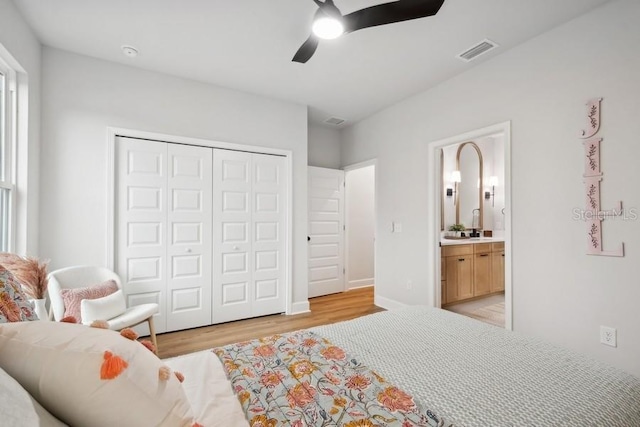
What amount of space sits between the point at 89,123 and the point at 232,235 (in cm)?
181

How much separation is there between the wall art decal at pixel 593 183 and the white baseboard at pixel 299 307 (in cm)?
304

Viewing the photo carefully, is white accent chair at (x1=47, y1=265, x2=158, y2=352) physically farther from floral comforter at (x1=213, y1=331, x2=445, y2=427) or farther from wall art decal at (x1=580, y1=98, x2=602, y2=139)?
wall art decal at (x1=580, y1=98, x2=602, y2=139)

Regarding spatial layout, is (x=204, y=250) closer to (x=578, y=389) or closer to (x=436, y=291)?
(x=436, y=291)

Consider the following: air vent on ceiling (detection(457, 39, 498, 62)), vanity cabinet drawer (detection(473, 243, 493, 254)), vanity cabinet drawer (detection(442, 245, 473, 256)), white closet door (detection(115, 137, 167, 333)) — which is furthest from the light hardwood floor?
air vent on ceiling (detection(457, 39, 498, 62))

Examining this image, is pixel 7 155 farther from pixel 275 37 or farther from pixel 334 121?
pixel 334 121

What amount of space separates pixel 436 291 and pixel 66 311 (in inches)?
140

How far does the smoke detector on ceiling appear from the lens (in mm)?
2711

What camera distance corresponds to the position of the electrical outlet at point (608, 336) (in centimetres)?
209

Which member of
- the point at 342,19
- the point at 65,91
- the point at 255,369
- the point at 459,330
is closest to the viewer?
the point at 255,369

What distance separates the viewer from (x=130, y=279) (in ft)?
9.90

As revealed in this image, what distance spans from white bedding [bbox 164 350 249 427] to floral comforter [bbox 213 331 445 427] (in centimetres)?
3

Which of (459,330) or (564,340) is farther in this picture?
(564,340)

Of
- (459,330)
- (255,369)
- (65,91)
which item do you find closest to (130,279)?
(65,91)

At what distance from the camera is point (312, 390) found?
3.59ft
